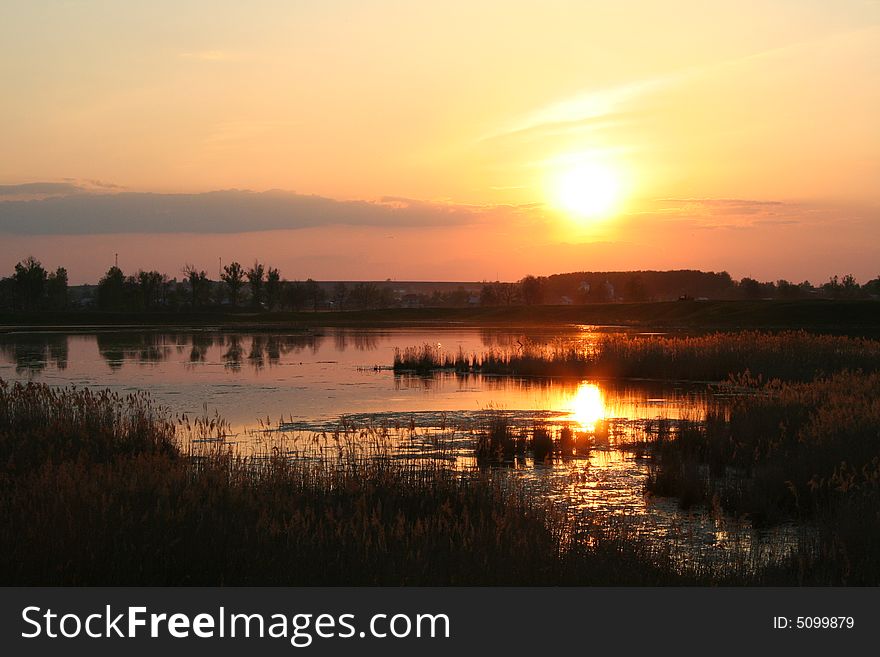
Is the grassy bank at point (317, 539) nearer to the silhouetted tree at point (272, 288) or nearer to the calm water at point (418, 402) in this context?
the calm water at point (418, 402)

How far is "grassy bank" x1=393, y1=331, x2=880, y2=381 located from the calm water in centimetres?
194

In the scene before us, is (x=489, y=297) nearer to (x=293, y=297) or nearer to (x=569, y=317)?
(x=293, y=297)

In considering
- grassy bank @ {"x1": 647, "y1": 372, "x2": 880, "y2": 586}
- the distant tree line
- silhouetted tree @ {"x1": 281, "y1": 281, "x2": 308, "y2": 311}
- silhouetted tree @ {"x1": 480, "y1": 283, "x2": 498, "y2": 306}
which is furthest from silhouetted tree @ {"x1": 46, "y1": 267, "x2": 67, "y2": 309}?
grassy bank @ {"x1": 647, "y1": 372, "x2": 880, "y2": 586}

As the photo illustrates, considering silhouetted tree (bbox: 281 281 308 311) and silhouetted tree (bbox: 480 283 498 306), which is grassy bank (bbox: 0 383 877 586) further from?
silhouetted tree (bbox: 480 283 498 306)

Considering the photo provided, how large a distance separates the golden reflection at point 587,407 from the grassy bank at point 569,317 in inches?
1248

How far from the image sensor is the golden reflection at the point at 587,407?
2239 centimetres

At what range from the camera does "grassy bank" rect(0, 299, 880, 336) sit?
226 ft

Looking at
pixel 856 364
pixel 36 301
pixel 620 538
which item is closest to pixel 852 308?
pixel 856 364

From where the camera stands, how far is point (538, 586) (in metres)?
8.06

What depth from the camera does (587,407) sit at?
2603 centimetres

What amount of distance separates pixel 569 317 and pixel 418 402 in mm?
88763


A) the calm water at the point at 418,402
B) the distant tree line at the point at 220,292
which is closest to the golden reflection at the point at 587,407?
the calm water at the point at 418,402

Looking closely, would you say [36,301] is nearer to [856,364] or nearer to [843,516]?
[856,364]

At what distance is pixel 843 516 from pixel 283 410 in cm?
1642
